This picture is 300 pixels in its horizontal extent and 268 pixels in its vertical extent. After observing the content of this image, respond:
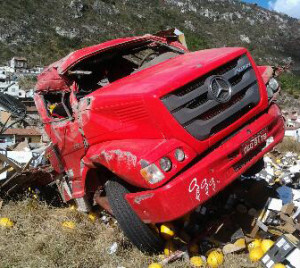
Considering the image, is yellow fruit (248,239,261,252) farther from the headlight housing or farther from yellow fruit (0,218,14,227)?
yellow fruit (0,218,14,227)

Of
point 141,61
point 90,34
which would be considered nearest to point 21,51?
point 90,34

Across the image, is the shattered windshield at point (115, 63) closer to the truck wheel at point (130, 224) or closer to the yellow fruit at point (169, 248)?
the truck wheel at point (130, 224)

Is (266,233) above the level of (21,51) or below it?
above

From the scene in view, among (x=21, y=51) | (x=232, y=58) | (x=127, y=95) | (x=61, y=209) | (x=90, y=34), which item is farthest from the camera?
(x=90, y=34)

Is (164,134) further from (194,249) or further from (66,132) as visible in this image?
(66,132)

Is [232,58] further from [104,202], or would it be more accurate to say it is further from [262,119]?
[104,202]

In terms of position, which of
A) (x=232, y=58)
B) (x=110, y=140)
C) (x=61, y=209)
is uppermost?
(x=232, y=58)

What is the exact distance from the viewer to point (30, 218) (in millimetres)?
5270

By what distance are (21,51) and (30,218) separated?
6380cm

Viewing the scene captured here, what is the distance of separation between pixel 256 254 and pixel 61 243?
80.3 inches

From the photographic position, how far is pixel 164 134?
379cm

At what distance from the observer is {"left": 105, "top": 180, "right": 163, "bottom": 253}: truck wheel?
4.18m

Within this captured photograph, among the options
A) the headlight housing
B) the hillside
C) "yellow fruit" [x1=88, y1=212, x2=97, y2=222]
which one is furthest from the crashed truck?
the hillside

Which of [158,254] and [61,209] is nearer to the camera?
[158,254]
